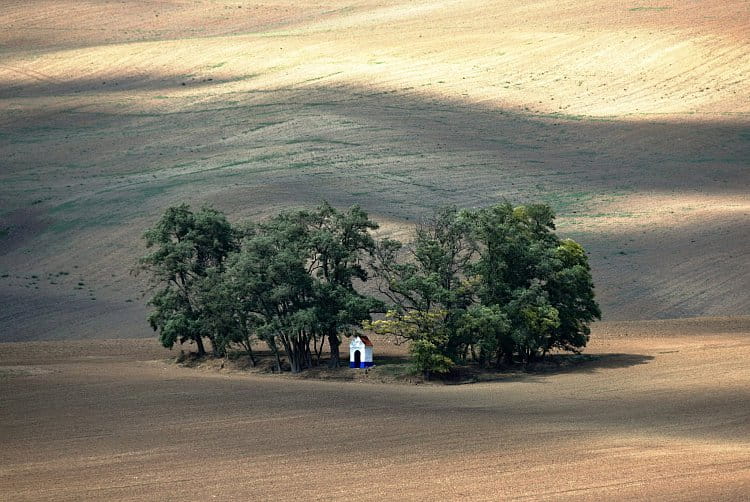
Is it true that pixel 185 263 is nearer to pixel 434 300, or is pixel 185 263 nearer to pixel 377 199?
pixel 434 300

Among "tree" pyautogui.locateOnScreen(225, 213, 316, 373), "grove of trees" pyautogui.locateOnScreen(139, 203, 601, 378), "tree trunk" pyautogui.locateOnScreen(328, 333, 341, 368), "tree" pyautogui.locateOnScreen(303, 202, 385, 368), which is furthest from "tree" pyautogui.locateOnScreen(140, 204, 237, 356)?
"tree trunk" pyautogui.locateOnScreen(328, 333, 341, 368)

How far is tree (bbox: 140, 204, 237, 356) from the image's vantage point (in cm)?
4725

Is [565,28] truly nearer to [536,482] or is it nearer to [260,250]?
[260,250]

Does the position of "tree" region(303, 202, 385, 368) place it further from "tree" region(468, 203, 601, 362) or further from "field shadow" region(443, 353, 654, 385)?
"tree" region(468, 203, 601, 362)

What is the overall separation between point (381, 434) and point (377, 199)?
144ft

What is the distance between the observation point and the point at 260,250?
45.0m

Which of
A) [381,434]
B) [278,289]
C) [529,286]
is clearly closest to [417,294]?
[529,286]

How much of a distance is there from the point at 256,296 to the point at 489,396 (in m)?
11.6

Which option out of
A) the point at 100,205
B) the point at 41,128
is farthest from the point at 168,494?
the point at 41,128

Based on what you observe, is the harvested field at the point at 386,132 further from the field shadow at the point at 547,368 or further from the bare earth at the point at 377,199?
the field shadow at the point at 547,368

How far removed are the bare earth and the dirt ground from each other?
0.44 feet

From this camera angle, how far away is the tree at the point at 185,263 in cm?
4725

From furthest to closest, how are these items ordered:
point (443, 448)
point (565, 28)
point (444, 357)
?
point (565, 28) < point (444, 357) < point (443, 448)

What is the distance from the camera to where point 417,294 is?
45281mm
